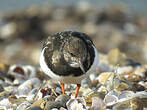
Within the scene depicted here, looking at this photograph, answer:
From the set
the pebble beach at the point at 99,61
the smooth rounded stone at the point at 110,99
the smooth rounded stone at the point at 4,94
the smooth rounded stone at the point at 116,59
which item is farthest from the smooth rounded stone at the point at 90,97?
the smooth rounded stone at the point at 116,59

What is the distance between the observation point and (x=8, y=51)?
37.8ft

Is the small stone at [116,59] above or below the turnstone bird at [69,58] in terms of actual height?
below

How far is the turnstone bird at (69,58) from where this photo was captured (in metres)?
3.09

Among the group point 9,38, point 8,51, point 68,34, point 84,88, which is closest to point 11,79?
point 84,88

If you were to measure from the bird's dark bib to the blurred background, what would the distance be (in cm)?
663

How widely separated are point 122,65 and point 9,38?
7529 mm

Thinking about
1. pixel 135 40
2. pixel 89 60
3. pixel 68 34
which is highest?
pixel 68 34

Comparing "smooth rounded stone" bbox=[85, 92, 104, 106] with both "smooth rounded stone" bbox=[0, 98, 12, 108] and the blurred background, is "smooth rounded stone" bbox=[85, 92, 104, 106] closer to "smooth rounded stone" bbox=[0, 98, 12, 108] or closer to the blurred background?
"smooth rounded stone" bbox=[0, 98, 12, 108]

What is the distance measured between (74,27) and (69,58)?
9908 millimetres

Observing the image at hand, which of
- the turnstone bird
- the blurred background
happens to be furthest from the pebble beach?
the turnstone bird

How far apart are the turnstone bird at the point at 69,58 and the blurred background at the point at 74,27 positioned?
672cm

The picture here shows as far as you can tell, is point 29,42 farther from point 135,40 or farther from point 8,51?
point 135,40

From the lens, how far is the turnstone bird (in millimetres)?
3090

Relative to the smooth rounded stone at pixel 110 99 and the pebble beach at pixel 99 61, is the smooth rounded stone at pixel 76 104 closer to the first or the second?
the pebble beach at pixel 99 61
